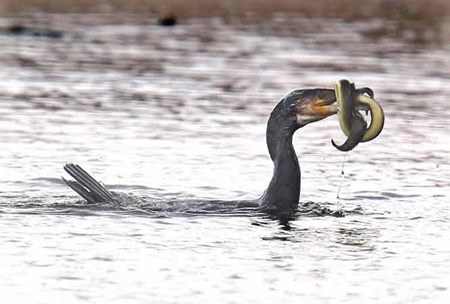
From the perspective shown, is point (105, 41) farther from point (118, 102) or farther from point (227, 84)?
point (118, 102)

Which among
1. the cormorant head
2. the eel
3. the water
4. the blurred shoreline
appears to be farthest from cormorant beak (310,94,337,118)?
the blurred shoreline

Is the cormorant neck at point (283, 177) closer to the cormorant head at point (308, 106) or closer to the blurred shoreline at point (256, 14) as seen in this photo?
the cormorant head at point (308, 106)

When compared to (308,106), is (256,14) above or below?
above

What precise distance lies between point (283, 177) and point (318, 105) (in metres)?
0.60

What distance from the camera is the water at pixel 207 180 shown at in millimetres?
9094

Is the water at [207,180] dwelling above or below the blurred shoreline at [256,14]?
below

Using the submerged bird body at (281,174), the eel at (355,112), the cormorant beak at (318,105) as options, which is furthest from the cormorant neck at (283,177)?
the eel at (355,112)

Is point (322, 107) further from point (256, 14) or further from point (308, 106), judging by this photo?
point (256, 14)

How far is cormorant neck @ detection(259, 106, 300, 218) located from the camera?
11.5m

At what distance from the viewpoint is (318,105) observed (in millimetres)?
11430

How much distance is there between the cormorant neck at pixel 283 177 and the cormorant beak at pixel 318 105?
0.15 metres

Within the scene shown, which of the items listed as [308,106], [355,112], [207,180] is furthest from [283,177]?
[207,180]

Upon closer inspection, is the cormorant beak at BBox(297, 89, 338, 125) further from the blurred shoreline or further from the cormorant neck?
the blurred shoreline

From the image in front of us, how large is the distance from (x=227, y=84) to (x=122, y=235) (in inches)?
465
